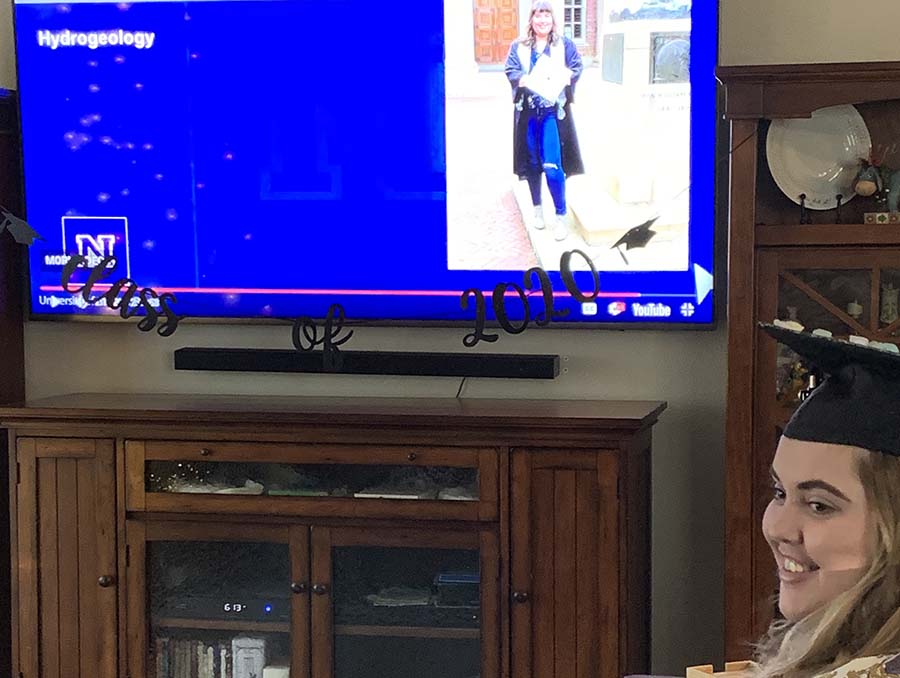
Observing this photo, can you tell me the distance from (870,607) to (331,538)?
2.14 meters

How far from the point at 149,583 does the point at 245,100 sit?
124 centimetres

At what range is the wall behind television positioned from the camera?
338cm

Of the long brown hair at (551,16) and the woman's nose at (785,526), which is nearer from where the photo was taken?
the woman's nose at (785,526)

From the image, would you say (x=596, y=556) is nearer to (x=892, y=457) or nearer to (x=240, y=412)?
(x=240, y=412)

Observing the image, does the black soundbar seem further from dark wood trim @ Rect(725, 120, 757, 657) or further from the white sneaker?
dark wood trim @ Rect(725, 120, 757, 657)

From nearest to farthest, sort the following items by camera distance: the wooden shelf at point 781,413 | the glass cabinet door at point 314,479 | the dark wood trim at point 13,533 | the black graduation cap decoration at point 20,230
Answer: the wooden shelf at point 781,413
the glass cabinet door at point 314,479
the dark wood trim at point 13,533
the black graduation cap decoration at point 20,230

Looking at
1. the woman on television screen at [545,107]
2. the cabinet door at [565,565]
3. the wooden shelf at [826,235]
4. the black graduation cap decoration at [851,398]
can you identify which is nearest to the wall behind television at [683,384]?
the cabinet door at [565,565]

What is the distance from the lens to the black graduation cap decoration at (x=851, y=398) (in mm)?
1260

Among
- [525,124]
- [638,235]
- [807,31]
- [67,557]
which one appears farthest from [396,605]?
[807,31]

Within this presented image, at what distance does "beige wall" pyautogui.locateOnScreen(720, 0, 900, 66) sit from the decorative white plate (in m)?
0.30

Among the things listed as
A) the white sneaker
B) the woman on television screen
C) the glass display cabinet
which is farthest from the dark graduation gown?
the glass display cabinet

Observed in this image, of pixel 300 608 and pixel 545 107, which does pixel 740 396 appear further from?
pixel 300 608

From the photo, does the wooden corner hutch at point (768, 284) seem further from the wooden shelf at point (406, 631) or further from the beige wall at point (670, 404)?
the wooden shelf at point (406, 631)

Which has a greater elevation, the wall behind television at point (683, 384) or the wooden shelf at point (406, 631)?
the wall behind television at point (683, 384)
